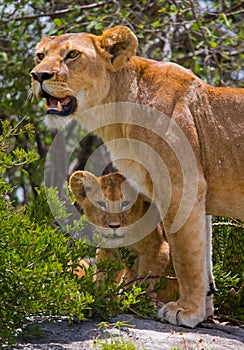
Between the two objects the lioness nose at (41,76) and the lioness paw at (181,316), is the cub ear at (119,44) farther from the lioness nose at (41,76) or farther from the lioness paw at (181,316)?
the lioness paw at (181,316)

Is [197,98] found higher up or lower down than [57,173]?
higher up

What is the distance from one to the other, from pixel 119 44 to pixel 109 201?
1.09 metres

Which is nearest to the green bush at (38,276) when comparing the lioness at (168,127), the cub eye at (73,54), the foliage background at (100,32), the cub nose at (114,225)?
the lioness at (168,127)

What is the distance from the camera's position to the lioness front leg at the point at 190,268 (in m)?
4.45

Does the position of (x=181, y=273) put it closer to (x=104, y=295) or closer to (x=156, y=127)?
(x=104, y=295)

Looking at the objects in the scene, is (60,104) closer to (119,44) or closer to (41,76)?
(41,76)

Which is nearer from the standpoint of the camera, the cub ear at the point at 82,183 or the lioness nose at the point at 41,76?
the lioness nose at the point at 41,76

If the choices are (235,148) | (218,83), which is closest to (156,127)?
(235,148)

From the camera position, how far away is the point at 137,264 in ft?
17.3

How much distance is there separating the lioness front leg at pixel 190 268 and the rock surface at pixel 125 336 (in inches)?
3.1

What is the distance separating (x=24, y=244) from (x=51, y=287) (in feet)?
0.74

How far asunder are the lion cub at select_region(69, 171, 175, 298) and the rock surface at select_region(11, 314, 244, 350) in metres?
0.66

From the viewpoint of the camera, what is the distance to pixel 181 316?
4434 mm

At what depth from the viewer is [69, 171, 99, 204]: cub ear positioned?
5312mm
